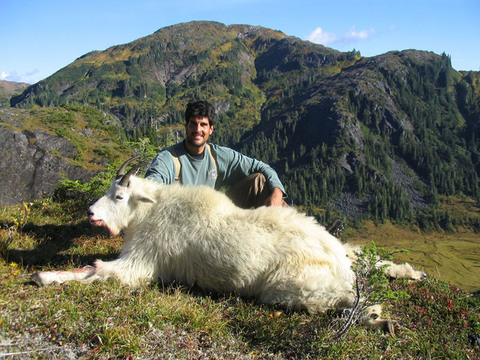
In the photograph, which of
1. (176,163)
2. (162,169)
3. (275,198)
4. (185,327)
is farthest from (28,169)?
(185,327)

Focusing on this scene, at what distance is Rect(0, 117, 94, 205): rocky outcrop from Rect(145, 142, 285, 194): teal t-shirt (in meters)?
16.6

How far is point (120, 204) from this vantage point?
234 inches

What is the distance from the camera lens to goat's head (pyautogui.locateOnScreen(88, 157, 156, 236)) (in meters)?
5.85

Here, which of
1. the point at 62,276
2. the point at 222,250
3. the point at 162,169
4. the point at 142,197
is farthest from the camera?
the point at 162,169

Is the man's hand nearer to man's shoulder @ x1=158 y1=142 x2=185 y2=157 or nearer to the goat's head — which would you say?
man's shoulder @ x1=158 y1=142 x2=185 y2=157

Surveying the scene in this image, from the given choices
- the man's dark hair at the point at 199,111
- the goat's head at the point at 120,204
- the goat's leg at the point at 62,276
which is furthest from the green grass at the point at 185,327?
the man's dark hair at the point at 199,111

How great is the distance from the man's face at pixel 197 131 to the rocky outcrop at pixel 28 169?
54.8ft

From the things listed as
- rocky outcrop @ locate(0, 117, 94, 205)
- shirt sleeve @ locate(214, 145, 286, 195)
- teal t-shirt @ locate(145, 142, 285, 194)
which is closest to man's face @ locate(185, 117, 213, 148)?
teal t-shirt @ locate(145, 142, 285, 194)

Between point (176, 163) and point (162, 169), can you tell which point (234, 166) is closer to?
point (176, 163)

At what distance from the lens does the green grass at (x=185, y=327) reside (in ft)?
12.1

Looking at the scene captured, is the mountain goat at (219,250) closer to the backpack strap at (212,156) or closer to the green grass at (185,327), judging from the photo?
the green grass at (185,327)

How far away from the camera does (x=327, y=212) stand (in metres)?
147

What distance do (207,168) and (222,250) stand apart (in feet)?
8.99

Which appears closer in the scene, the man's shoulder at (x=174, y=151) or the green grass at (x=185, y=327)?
the green grass at (x=185, y=327)
